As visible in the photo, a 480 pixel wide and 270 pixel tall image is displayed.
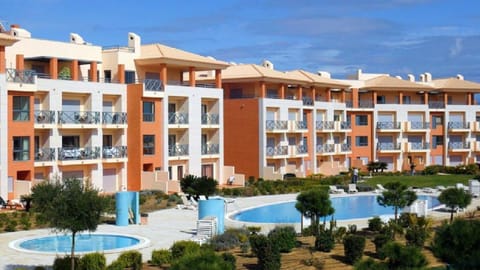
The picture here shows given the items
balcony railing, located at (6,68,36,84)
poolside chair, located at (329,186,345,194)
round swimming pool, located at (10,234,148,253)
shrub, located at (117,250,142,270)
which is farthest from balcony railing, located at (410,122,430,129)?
shrub, located at (117,250,142,270)

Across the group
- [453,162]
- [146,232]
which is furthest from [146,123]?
[453,162]

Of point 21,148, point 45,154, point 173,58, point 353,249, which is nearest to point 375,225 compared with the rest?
point 353,249

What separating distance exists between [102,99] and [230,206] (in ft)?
39.4

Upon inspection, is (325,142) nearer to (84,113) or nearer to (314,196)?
(84,113)

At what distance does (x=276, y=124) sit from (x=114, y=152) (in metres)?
16.0

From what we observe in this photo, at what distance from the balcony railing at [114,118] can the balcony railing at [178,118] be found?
376cm

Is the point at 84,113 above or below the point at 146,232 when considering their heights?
above

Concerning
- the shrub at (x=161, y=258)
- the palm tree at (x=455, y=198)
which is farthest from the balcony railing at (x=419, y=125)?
the shrub at (x=161, y=258)

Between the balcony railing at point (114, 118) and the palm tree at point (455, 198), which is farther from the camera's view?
the balcony railing at point (114, 118)

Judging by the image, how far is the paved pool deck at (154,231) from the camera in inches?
854

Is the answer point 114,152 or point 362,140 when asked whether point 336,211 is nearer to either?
point 114,152

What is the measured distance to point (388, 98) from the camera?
7025 centimetres

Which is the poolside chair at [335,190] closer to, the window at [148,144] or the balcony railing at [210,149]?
the balcony railing at [210,149]

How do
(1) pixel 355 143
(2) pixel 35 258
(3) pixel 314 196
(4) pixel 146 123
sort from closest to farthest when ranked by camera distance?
1. (2) pixel 35 258
2. (3) pixel 314 196
3. (4) pixel 146 123
4. (1) pixel 355 143
